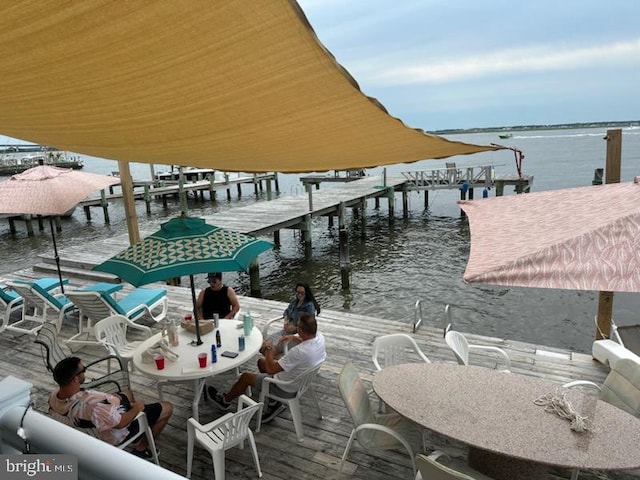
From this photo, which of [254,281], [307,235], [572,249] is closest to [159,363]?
[572,249]

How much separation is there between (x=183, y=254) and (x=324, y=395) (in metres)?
2.25

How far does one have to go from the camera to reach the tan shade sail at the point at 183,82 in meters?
1.20

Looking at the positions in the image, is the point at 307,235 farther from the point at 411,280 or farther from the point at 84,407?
the point at 84,407

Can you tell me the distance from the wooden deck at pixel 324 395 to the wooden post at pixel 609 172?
18.8 inches

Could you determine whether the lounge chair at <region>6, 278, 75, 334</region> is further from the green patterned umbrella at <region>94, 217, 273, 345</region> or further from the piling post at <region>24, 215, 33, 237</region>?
the piling post at <region>24, 215, 33, 237</region>

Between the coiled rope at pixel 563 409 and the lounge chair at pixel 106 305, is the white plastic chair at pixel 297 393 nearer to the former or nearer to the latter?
the coiled rope at pixel 563 409

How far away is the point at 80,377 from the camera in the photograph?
3.40 m

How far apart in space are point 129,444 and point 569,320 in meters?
11.8

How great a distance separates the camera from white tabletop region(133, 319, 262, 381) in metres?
4.05

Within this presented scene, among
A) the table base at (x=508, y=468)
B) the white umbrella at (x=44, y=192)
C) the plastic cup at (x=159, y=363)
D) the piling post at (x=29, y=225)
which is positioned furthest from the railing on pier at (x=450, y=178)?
the table base at (x=508, y=468)

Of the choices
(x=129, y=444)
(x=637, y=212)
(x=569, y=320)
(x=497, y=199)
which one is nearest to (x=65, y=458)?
(x=129, y=444)

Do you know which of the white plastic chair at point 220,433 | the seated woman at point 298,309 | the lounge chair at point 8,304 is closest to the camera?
the white plastic chair at point 220,433

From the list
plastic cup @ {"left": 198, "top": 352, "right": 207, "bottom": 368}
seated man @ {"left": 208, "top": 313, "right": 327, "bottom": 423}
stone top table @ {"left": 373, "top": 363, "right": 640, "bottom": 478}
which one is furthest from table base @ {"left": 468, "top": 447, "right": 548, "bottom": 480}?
plastic cup @ {"left": 198, "top": 352, "right": 207, "bottom": 368}

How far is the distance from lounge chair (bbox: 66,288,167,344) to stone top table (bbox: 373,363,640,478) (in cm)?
450
